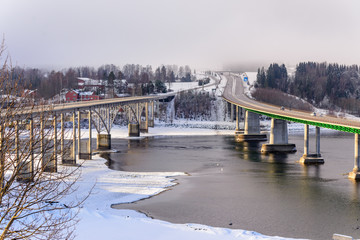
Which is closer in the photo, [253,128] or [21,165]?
[21,165]

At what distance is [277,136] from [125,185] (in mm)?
36587

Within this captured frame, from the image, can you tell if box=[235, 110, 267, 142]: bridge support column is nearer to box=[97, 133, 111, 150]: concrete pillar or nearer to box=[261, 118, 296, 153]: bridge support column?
box=[261, 118, 296, 153]: bridge support column

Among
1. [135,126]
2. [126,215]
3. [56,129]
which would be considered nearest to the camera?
[126,215]

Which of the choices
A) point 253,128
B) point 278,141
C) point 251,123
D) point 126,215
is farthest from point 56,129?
point 251,123

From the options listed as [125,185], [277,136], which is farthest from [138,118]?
[125,185]

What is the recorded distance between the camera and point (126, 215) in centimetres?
2988

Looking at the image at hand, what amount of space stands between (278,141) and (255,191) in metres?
32.9

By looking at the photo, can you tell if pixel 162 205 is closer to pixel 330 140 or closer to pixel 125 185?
pixel 125 185

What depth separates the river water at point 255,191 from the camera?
1161 inches

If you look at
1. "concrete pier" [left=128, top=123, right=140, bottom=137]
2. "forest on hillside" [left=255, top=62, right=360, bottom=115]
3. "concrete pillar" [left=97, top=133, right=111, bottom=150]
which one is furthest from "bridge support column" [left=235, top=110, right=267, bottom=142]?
"forest on hillside" [left=255, top=62, right=360, bottom=115]

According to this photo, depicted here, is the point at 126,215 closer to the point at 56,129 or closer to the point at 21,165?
the point at 56,129

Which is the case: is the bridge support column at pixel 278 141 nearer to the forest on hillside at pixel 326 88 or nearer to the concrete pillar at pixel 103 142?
the concrete pillar at pixel 103 142

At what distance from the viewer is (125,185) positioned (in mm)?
40500

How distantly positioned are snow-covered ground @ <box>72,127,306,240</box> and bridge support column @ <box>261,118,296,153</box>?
983 inches
